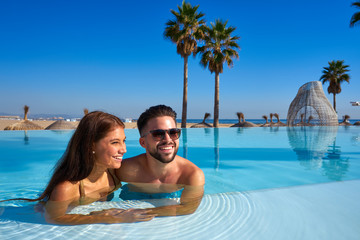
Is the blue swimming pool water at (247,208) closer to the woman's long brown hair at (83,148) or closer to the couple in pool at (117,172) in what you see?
the couple in pool at (117,172)

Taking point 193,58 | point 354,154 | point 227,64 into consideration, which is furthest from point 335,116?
point 354,154

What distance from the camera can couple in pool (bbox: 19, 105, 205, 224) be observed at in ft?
6.77

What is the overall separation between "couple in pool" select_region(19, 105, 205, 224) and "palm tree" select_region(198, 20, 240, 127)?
16.2 metres

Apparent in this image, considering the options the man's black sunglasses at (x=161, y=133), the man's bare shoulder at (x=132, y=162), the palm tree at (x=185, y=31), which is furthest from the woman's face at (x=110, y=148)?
the palm tree at (x=185, y=31)

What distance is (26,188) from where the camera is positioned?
164 inches

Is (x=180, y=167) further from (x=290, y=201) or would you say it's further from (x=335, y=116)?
(x=335, y=116)

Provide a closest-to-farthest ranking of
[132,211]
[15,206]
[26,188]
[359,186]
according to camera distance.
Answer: [132,211]
[15,206]
[359,186]
[26,188]

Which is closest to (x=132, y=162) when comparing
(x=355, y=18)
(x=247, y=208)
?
(x=247, y=208)

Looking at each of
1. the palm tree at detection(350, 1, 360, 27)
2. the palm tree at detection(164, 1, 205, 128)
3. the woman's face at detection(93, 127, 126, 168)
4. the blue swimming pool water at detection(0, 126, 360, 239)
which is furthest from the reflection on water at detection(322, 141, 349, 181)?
the palm tree at detection(350, 1, 360, 27)

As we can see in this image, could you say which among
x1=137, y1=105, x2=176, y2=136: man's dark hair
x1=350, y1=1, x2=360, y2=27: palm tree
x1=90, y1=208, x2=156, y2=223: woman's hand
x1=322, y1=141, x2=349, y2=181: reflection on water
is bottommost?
x1=322, y1=141, x2=349, y2=181: reflection on water

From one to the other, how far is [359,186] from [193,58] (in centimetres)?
1725

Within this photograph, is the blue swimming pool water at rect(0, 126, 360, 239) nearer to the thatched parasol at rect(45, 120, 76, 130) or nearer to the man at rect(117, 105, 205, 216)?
the man at rect(117, 105, 205, 216)

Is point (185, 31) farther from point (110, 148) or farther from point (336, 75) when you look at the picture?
point (336, 75)

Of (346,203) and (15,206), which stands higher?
(346,203)
